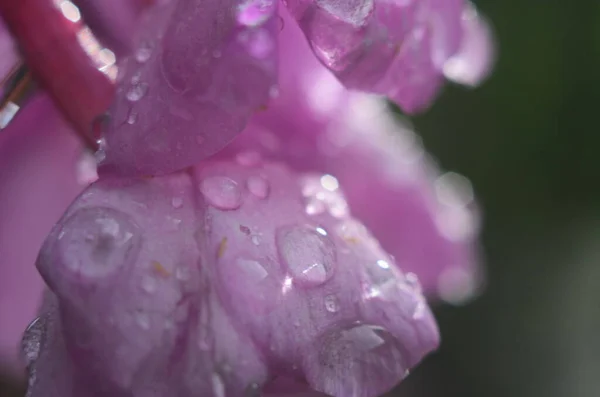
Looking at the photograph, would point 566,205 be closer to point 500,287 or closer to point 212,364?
point 500,287

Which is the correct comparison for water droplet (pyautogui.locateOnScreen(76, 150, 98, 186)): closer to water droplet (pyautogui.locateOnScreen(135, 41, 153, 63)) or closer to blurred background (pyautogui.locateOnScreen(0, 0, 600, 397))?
water droplet (pyautogui.locateOnScreen(135, 41, 153, 63))

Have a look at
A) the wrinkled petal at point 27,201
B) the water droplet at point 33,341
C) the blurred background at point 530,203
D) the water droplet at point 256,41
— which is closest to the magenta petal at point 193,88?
the water droplet at point 256,41

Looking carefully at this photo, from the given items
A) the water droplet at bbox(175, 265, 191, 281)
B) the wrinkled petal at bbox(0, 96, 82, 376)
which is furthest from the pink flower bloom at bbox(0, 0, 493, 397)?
the wrinkled petal at bbox(0, 96, 82, 376)

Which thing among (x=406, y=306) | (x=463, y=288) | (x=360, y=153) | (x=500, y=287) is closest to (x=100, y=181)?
(x=406, y=306)

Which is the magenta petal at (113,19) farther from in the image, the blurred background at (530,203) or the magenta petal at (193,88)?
the blurred background at (530,203)

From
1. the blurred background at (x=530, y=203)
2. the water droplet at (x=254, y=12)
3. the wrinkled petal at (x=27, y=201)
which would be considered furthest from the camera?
the blurred background at (x=530, y=203)

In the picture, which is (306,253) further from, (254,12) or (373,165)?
(373,165)
